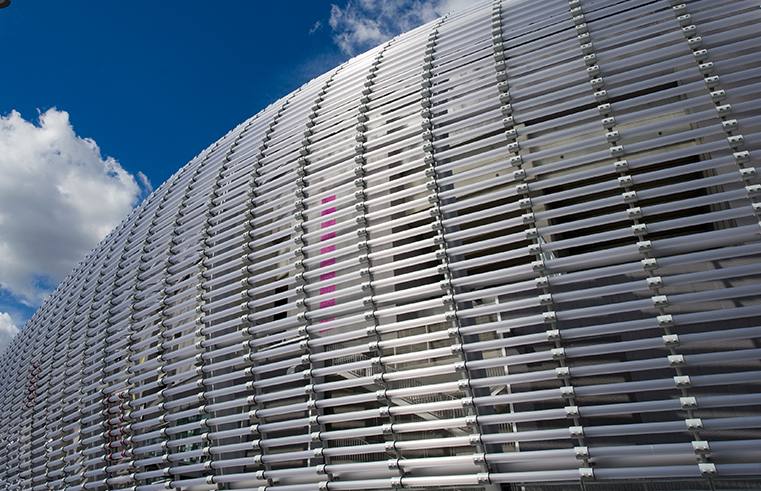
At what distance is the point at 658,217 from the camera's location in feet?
22.4

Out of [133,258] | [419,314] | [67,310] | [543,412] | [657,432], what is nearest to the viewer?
[657,432]

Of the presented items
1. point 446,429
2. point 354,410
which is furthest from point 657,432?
point 354,410

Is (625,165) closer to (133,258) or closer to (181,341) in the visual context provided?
(181,341)

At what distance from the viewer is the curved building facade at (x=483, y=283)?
5.90 meters

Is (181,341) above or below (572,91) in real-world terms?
below

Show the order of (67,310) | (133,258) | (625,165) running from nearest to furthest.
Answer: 1. (625,165)
2. (133,258)
3. (67,310)

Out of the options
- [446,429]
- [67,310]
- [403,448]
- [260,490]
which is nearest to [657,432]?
[446,429]

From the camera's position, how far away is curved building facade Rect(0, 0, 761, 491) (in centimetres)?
590

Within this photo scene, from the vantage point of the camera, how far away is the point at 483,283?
7312mm

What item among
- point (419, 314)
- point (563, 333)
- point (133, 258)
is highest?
point (133, 258)

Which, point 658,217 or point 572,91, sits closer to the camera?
point 658,217

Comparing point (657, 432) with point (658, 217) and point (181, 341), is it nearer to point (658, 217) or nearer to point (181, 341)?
point (658, 217)

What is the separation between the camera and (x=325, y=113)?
11.8 meters

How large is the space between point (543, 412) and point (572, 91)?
17.0ft
